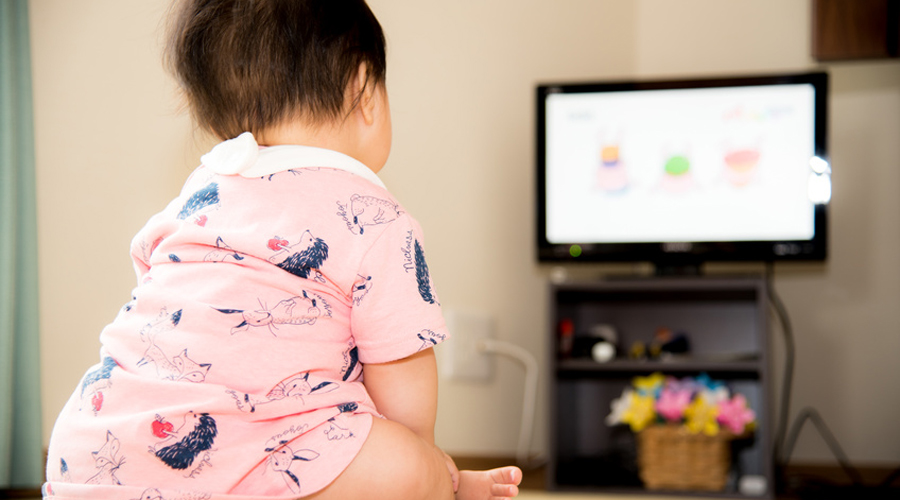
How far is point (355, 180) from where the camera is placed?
0.70m

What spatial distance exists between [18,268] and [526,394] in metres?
1.20

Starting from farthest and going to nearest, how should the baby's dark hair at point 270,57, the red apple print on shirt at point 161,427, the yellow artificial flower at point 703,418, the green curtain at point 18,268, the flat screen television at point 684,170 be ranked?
1. the flat screen television at point 684,170
2. the yellow artificial flower at point 703,418
3. the green curtain at point 18,268
4. the baby's dark hair at point 270,57
5. the red apple print on shirt at point 161,427

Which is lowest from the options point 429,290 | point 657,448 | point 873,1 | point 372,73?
point 657,448

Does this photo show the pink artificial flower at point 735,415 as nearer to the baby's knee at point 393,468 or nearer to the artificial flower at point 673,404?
the artificial flower at point 673,404

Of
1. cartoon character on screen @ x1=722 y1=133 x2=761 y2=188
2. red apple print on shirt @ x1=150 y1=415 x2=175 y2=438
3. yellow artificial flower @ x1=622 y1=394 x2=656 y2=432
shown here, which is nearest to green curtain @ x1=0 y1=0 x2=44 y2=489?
red apple print on shirt @ x1=150 y1=415 x2=175 y2=438

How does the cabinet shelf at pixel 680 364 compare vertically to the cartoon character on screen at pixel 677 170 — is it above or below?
below

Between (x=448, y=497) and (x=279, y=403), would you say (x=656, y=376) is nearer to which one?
(x=448, y=497)

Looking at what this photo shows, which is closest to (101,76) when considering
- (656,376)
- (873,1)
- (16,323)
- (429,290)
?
(16,323)

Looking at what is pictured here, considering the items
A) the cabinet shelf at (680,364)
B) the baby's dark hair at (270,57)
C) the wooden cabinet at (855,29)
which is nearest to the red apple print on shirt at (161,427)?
the baby's dark hair at (270,57)

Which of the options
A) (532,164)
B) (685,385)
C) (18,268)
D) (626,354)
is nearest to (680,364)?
(685,385)

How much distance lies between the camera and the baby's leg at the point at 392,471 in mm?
623

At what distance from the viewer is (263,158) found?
2.27ft

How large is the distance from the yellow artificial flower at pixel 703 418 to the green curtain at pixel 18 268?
1.21 m

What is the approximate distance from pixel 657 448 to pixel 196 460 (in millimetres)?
1240
